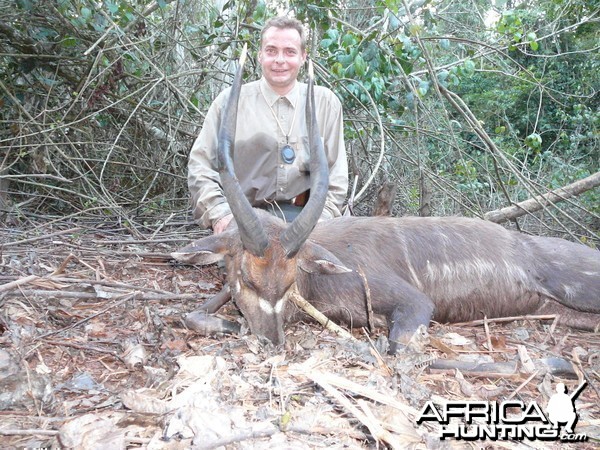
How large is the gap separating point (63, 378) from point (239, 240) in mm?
1526

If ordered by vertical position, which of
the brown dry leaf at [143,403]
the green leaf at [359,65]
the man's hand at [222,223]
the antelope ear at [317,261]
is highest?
the green leaf at [359,65]

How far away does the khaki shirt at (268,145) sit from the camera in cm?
564

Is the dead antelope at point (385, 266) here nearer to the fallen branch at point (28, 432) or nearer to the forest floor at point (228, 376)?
the forest floor at point (228, 376)

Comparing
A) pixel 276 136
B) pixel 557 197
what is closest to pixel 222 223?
pixel 276 136

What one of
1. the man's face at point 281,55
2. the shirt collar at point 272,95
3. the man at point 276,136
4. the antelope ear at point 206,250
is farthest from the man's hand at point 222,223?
the man's face at point 281,55

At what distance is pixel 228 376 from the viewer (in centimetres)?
310

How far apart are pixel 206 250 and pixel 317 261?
0.83 m

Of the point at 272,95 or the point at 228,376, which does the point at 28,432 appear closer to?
the point at 228,376

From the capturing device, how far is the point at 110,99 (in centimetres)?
782

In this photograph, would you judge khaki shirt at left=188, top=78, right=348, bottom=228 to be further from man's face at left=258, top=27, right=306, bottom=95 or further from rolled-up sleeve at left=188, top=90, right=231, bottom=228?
man's face at left=258, top=27, right=306, bottom=95

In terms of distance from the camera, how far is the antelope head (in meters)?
3.84

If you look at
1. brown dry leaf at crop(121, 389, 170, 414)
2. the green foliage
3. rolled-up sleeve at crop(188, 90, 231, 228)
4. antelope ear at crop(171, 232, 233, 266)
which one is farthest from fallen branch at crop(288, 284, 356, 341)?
the green foliage

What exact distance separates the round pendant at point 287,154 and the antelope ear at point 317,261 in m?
1.66

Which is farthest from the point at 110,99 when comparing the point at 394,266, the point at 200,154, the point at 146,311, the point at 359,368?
the point at 359,368
